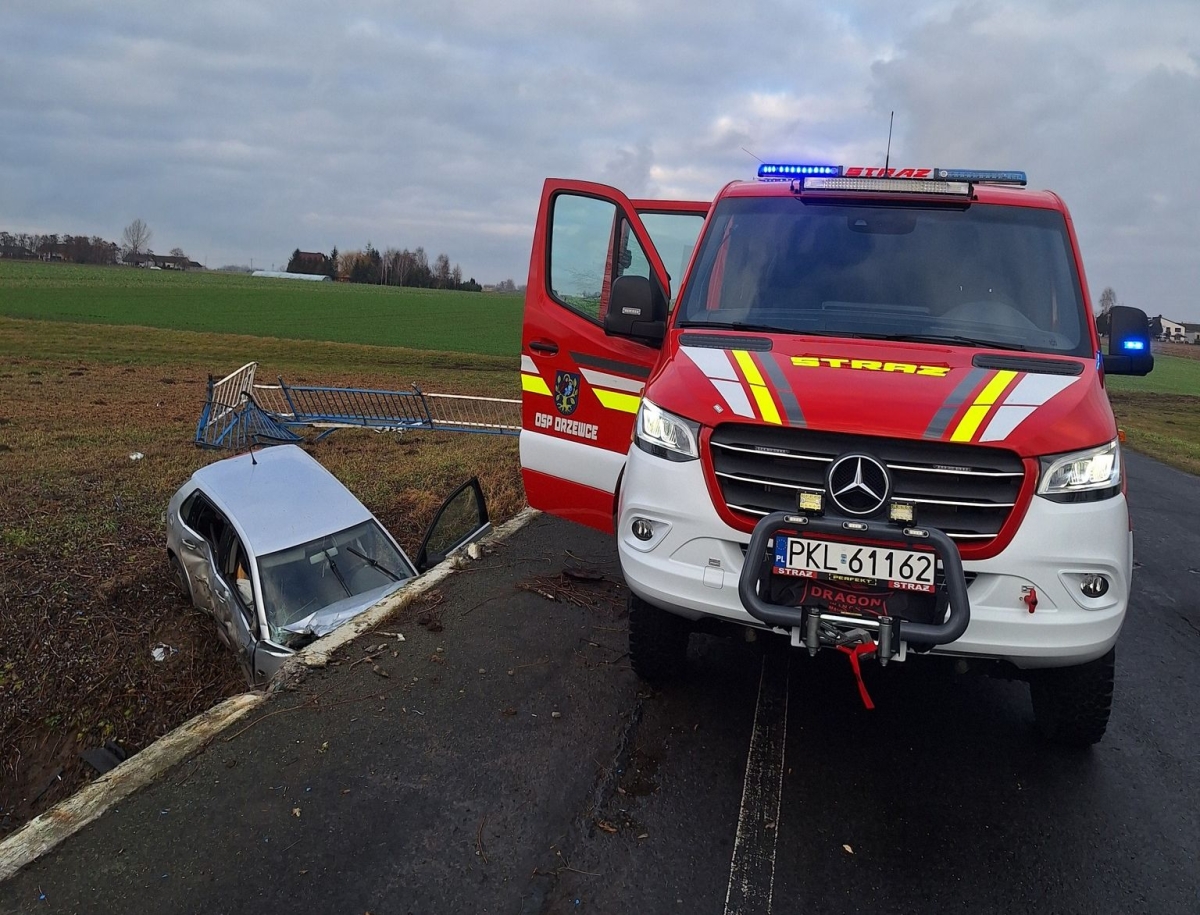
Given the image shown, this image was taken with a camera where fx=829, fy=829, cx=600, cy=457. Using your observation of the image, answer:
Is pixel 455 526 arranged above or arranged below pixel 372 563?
above

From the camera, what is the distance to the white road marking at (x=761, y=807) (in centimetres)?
272

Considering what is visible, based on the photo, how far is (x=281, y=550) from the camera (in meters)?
5.92

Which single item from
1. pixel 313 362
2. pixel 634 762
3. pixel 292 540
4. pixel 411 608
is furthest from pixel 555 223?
pixel 313 362

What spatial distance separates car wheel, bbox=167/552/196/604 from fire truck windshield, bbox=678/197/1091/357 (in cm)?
499

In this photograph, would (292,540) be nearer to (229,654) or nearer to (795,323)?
(229,654)

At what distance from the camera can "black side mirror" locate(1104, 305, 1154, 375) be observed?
4148 millimetres

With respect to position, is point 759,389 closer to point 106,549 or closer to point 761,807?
point 761,807

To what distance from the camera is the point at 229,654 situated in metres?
6.14

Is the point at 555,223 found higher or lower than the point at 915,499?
higher

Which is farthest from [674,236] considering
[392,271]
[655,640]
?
[392,271]

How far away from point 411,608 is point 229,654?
6.65ft

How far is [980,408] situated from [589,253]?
279 centimetres

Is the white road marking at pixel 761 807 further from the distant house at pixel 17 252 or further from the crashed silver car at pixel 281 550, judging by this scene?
the distant house at pixel 17 252

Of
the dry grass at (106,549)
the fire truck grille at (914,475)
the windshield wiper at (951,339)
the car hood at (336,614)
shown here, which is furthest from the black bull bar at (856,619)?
the dry grass at (106,549)
